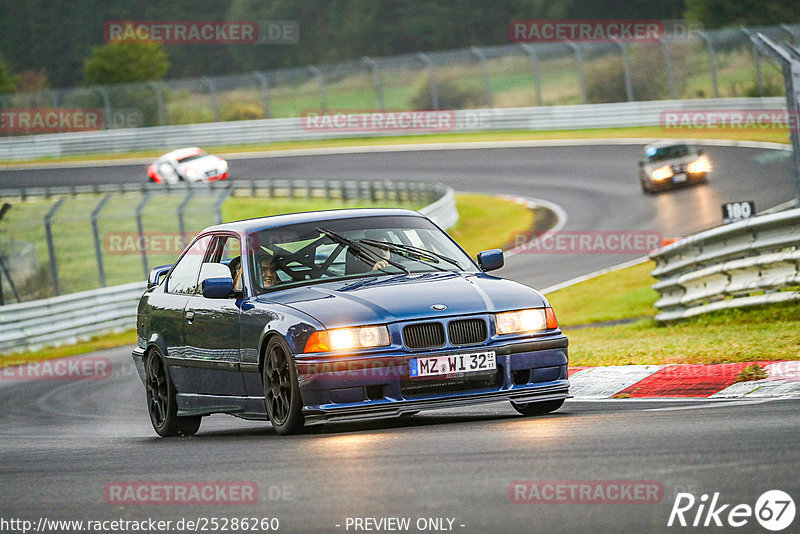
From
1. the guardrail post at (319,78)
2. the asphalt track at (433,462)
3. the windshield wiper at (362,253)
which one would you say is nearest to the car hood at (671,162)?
the guardrail post at (319,78)

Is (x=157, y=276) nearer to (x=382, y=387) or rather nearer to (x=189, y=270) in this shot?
(x=189, y=270)

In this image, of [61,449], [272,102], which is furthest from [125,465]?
[272,102]

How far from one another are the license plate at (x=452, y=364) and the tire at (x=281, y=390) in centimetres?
73

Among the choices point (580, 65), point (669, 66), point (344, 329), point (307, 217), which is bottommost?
point (669, 66)

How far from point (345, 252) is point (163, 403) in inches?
81.7

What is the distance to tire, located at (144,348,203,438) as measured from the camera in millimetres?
9750

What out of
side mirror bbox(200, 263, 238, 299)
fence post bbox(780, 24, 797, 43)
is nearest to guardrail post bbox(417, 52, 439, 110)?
fence post bbox(780, 24, 797, 43)

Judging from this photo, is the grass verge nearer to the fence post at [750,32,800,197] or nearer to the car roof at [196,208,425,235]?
the fence post at [750,32,800,197]

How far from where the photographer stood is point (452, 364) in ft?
25.7

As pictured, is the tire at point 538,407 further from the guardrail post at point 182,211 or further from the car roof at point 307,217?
the guardrail post at point 182,211

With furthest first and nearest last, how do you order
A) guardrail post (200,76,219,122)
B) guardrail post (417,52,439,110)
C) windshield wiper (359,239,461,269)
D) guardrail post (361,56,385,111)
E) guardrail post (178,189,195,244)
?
1. guardrail post (200,76,219,122)
2. guardrail post (361,56,385,111)
3. guardrail post (417,52,439,110)
4. guardrail post (178,189,195,244)
5. windshield wiper (359,239,461,269)

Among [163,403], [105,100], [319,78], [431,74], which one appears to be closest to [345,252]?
[163,403]

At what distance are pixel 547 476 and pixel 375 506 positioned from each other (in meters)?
0.78

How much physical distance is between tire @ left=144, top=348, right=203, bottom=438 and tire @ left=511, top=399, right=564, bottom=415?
251cm
